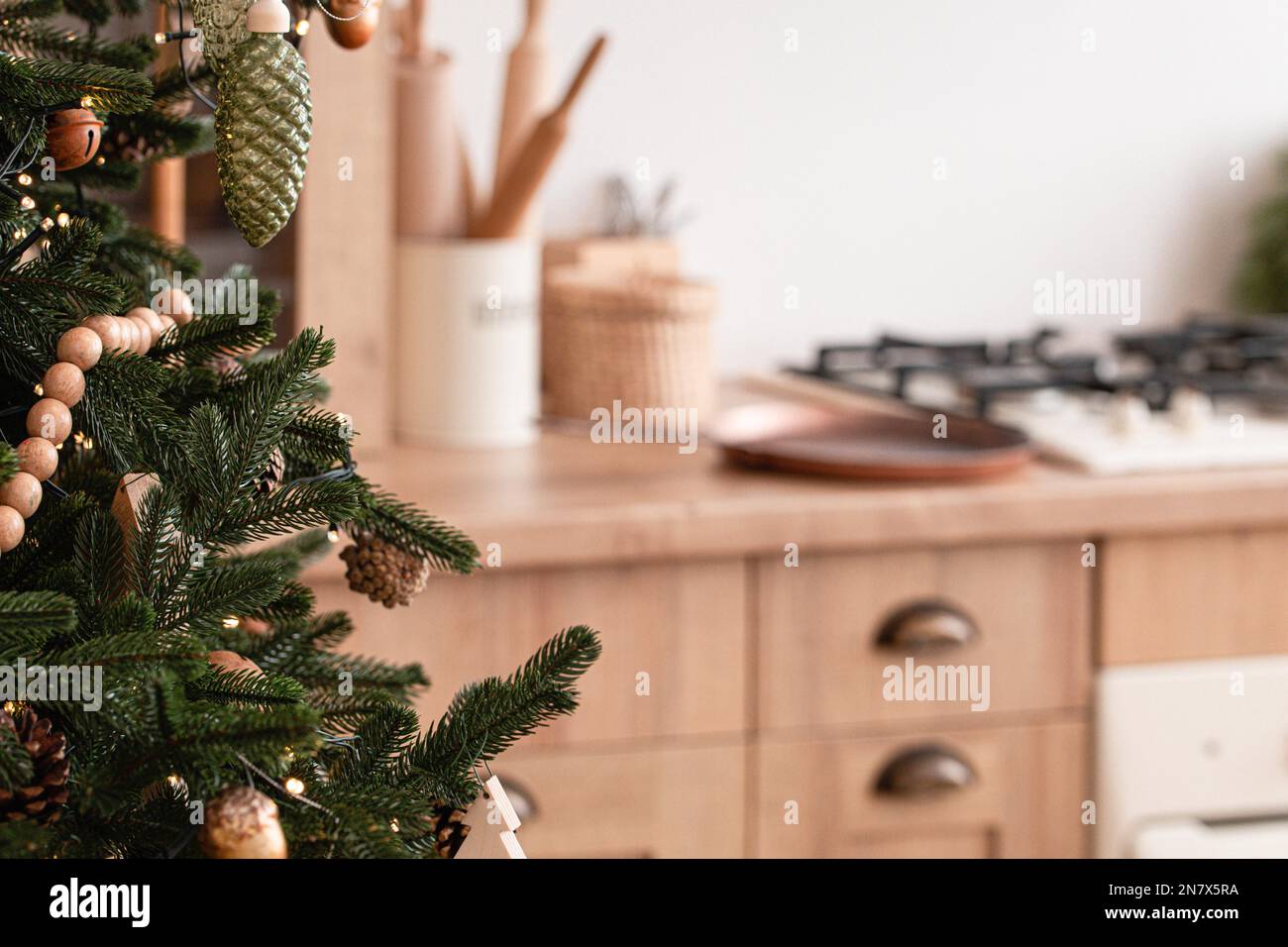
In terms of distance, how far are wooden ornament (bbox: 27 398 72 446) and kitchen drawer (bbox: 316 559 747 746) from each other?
0.81 meters

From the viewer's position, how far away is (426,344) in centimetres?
160

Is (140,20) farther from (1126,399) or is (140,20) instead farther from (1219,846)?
(1219,846)

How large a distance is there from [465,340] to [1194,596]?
78 centimetres

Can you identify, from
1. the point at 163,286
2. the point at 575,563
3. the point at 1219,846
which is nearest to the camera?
the point at 163,286

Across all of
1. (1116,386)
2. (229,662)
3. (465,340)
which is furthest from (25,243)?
(1116,386)

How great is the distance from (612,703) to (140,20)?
0.80m

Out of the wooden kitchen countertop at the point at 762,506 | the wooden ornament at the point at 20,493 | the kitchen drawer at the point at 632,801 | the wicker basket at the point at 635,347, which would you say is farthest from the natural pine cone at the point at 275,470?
the wicker basket at the point at 635,347

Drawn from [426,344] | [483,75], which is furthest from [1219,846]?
[483,75]

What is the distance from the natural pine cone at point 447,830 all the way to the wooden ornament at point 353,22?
257mm

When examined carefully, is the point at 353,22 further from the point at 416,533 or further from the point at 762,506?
the point at 762,506

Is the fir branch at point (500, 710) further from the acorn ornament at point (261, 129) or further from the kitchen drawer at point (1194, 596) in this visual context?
the kitchen drawer at point (1194, 596)

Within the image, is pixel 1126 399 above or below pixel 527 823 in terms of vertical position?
above
